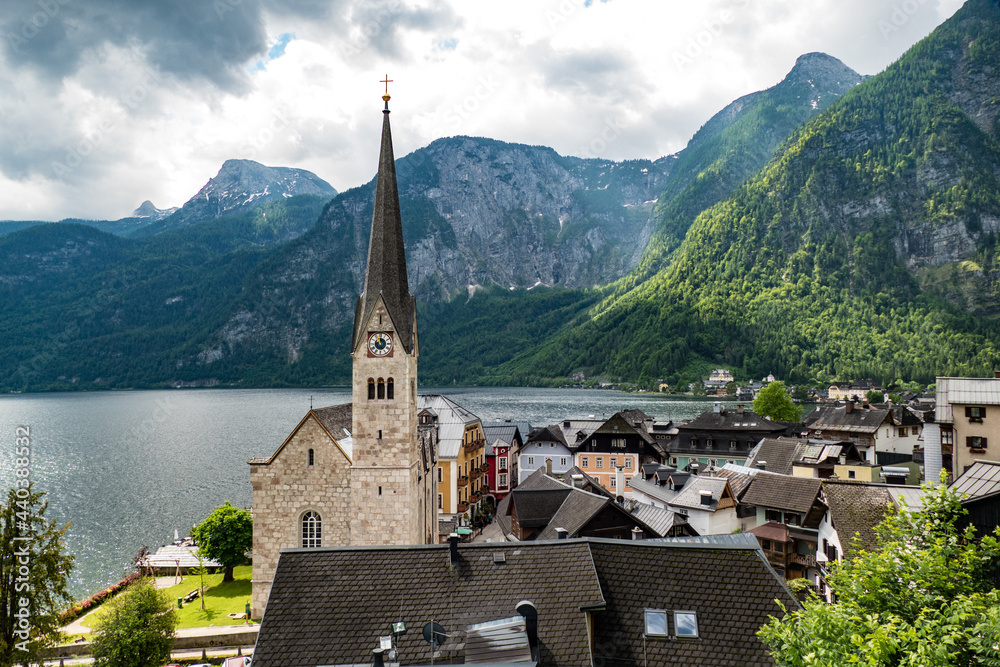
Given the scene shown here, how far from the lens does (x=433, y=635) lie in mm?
17250

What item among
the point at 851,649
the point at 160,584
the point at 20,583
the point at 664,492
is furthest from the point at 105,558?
the point at 851,649

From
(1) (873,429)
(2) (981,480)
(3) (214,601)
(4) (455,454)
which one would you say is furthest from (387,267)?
(1) (873,429)

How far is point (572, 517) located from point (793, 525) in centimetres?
1534

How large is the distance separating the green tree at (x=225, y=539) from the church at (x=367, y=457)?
1176cm

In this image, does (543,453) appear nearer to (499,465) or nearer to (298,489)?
(499,465)

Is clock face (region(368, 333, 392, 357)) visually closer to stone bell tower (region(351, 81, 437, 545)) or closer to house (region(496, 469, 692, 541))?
stone bell tower (region(351, 81, 437, 545))

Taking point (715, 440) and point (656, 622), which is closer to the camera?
point (656, 622)

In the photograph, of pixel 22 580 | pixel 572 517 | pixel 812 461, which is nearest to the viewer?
pixel 22 580

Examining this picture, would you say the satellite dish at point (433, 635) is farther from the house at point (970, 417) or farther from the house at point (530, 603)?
the house at point (970, 417)

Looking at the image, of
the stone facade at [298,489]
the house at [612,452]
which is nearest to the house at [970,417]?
the house at [612,452]

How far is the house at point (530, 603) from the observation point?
16891 millimetres

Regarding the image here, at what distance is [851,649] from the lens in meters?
10.6

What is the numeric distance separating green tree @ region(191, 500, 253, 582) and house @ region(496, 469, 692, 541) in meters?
20.2

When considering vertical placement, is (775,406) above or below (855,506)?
below
